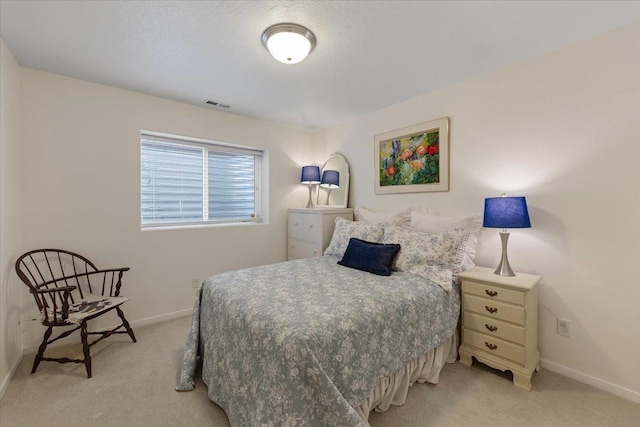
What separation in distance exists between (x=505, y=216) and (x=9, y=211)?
363 cm

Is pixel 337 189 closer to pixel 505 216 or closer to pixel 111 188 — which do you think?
pixel 505 216

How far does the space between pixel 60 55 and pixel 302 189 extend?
9.08ft

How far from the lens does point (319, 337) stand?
1271mm

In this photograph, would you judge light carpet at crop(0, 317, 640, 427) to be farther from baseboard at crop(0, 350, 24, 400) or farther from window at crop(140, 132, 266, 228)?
window at crop(140, 132, 266, 228)

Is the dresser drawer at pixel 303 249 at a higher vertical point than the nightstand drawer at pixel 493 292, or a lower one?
higher

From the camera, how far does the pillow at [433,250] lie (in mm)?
2160

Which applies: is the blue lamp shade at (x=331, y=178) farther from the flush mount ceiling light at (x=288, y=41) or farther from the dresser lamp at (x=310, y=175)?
the flush mount ceiling light at (x=288, y=41)

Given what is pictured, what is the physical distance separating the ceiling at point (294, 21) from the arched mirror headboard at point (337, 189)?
1.13 m

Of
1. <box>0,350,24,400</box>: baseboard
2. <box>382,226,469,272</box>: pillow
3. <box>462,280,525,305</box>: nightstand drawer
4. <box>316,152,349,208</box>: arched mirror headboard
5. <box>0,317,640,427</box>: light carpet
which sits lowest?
<box>0,317,640,427</box>: light carpet

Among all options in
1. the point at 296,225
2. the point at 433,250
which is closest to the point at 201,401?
the point at 433,250

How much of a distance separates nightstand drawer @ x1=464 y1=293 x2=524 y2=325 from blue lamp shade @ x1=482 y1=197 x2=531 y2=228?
22.1 inches

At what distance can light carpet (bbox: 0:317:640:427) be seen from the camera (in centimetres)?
157

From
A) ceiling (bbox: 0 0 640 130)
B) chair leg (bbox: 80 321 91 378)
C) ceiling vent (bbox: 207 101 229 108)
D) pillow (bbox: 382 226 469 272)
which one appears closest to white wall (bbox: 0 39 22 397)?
ceiling (bbox: 0 0 640 130)

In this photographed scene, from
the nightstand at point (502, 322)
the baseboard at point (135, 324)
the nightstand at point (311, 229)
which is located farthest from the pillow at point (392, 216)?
the baseboard at point (135, 324)
